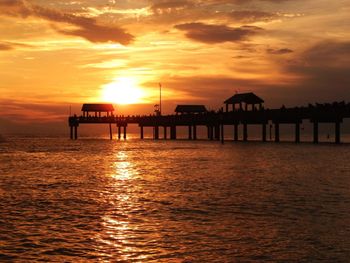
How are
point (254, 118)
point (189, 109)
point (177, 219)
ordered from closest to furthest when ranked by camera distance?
point (177, 219), point (254, 118), point (189, 109)

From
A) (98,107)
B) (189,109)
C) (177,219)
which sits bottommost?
(177,219)

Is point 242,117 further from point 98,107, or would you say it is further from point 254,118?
point 98,107

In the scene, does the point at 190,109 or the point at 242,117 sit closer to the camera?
the point at 242,117

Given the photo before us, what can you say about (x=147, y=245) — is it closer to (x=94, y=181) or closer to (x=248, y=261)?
(x=248, y=261)

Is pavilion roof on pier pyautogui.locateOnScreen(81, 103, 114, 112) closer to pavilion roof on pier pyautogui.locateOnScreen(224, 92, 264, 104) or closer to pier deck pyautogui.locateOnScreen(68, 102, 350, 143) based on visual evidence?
pier deck pyautogui.locateOnScreen(68, 102, 350, 143)

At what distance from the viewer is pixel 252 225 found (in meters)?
15.0

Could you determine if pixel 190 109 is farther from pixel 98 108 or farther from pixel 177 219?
pixel 177 219

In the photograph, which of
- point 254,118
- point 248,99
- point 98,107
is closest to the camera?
point 254,118

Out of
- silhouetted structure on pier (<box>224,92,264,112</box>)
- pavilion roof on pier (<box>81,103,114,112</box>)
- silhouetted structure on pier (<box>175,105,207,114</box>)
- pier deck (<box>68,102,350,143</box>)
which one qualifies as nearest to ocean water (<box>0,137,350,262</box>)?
pier deck (<box>68,102,350,143</box>)

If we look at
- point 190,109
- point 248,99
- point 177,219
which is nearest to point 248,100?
point 248,99

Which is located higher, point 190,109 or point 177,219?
point 190,109

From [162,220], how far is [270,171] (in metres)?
18.6

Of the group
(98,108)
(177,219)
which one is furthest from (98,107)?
(177,219)

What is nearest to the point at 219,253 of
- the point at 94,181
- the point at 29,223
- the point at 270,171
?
the point at 29,223
